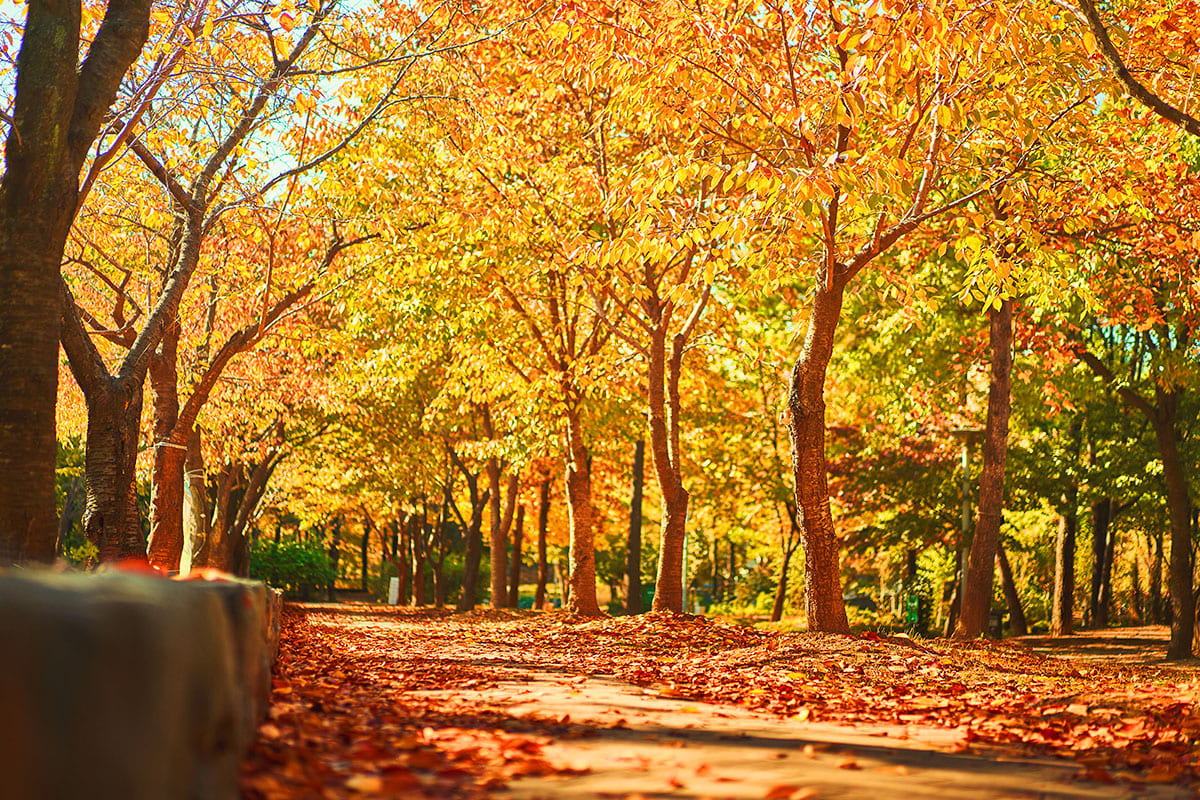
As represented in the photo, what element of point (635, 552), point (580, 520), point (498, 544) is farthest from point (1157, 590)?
point (580, 520)

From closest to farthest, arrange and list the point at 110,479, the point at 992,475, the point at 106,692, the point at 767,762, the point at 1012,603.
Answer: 1. the point at 106,692
2. the point at 767,762
3. the point at 110,479
4. the point at 992,475
5. the point at 1012,603

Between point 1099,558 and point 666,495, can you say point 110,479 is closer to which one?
point 666,495

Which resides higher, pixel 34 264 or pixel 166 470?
pixel 34 264

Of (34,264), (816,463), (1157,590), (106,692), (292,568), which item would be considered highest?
(34,264)

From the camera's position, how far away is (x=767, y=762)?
4.89 meters

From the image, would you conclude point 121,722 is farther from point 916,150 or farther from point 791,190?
point 916,150

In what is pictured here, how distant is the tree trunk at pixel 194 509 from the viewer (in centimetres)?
1591

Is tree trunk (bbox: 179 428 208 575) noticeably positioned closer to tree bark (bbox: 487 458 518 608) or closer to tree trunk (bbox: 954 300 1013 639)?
tree bark (bbox: 487 458 518 608)

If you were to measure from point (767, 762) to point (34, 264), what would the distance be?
5577mm

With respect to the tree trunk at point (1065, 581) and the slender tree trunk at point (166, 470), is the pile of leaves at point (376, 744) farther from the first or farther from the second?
the tree trunk at point (1065, 581)

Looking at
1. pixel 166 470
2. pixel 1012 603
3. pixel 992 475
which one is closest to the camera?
pixel 166 470

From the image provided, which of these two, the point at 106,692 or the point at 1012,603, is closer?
the point at 106,692

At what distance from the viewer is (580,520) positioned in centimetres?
1828

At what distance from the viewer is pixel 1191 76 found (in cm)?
1017
